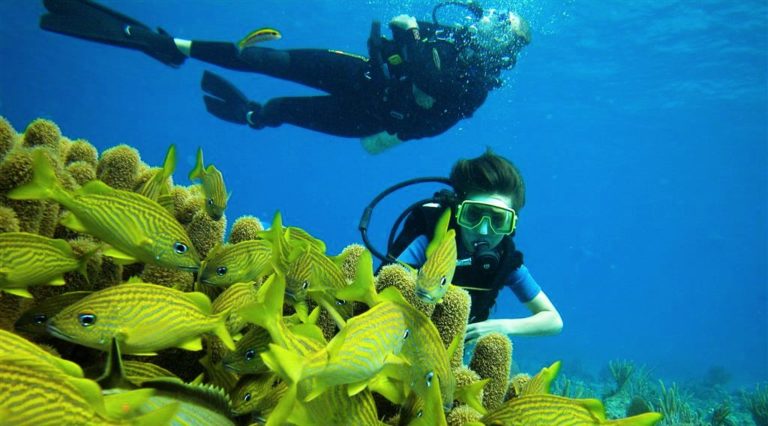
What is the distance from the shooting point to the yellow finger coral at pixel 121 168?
2.81 m

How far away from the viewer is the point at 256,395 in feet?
4.90

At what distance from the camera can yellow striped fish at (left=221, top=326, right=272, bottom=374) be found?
1.56 m

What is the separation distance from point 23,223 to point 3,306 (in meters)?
0.51

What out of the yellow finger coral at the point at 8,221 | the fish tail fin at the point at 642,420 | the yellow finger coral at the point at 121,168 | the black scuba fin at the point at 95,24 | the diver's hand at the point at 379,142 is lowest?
the fish tail fin at the point at 642,420

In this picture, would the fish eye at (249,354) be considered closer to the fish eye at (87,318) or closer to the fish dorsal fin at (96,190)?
the fish eye at (87,318)

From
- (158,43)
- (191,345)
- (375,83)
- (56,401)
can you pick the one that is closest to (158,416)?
(56,401)

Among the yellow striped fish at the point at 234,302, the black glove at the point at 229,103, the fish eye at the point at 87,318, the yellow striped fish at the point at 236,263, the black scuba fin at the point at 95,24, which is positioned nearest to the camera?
the fish eye at the point at 87,318

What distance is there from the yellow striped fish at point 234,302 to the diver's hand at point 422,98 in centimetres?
787

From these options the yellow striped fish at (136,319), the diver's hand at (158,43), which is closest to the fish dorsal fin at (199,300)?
the yellow striped fish at (136,319)

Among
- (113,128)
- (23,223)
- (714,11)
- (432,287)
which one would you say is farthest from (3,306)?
(113,128)

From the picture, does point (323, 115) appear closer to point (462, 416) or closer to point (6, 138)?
point (6, 138)

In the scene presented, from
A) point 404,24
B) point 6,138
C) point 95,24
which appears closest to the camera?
point 6,138

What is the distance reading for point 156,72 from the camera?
57.9 metres

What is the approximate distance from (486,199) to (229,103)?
8.31 metres
